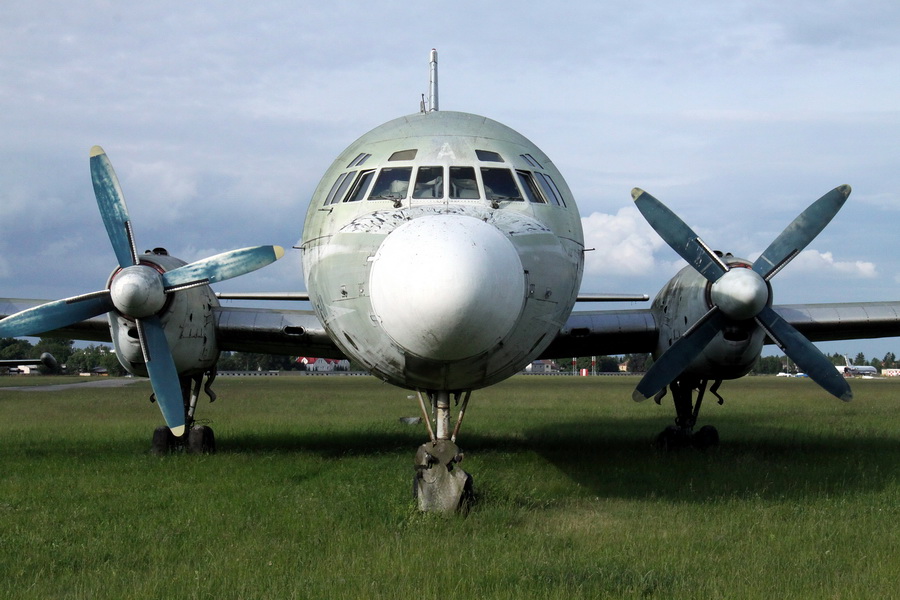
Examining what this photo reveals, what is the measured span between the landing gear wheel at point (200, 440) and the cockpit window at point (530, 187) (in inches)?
293

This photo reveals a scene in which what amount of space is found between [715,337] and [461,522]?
549 cm

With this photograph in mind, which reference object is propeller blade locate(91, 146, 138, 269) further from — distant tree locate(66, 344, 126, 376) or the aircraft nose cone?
distant tree locate(66, 344, 126, 376)

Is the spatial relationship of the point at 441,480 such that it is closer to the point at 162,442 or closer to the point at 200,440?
the point at 200,440

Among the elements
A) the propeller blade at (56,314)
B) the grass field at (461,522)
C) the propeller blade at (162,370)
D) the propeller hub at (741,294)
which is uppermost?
the propeller hub at (741,294)

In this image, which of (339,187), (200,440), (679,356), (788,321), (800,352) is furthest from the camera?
(200,440)

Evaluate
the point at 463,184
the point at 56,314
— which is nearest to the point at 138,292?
the point at 56,314

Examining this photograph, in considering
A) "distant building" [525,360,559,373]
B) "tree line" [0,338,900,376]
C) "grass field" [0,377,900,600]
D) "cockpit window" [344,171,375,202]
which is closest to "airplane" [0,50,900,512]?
"cockpit window" [344,171,375,202]

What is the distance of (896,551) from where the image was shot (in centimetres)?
677

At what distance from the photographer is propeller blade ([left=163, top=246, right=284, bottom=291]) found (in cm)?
1173

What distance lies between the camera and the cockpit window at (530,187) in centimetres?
829

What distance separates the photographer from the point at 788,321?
13164mm

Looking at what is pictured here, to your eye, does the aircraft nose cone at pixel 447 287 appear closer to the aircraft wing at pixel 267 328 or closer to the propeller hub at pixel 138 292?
the propeller hub at pixel 138 292

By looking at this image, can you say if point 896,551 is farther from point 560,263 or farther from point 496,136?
point 496,136

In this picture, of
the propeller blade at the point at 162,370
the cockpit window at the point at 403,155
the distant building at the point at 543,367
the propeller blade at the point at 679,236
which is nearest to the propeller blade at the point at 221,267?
the propeller blade at the point at 162,370
